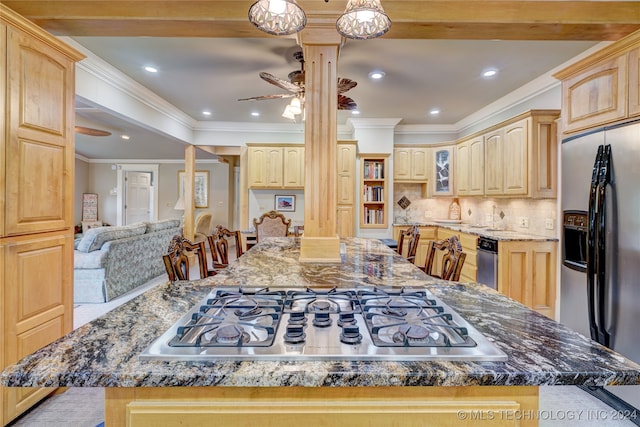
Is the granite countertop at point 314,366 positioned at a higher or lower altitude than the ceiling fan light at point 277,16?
lower

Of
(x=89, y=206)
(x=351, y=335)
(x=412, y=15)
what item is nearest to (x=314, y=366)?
(x=351, y=335)

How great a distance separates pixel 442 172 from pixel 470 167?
0.66 metres

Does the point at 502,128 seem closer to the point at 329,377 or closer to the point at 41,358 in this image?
the point at 329,377

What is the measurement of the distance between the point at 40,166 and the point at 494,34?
289cm

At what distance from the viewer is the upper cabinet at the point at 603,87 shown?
6.35 ft

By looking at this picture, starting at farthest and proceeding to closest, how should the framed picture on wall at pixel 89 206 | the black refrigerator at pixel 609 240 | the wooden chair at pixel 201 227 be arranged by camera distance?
the framed picture on wall at pixel 89 206 → the wooden chair at pixel 201 227 → the black refrigerator at pixel 609 240

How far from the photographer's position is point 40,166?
188 centimetres

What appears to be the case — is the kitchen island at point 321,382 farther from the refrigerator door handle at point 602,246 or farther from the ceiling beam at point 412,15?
the ceiling beam at point 412,15

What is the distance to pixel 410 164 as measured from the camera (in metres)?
Answer: 5.46

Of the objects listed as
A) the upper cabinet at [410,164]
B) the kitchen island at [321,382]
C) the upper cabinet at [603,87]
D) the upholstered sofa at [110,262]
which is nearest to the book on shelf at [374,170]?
the upper cabinet at [410,164]

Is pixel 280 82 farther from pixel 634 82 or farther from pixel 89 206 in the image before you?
pixel 89 206

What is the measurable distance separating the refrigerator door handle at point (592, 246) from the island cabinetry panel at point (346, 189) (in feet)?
11.2

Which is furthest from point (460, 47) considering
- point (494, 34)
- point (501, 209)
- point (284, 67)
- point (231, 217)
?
point (231, 217)

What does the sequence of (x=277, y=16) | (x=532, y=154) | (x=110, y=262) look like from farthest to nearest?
(x=110, y=262)
(x=532, y=154)
(x=277, y=16)
